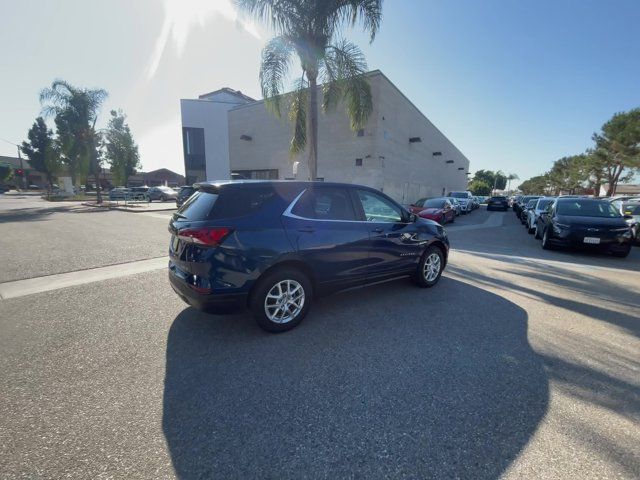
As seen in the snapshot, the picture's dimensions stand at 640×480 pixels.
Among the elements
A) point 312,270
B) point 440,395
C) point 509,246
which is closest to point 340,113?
point 509,246

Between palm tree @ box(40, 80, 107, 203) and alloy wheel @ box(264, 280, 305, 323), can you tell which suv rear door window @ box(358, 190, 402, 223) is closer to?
alloy wheel @ box(264, 280, 305, 323)

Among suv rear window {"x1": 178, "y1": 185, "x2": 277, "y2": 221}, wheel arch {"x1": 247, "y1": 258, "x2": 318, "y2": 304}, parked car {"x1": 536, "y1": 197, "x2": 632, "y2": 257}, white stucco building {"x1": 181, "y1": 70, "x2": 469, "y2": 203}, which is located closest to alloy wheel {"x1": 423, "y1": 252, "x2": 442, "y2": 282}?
wheel arch {"x1": 247, "y1": 258, "x2": 318, "y2": 304}

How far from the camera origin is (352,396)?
2324mm

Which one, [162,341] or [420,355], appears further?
[162,341]

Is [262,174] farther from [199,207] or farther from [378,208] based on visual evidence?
[199,207]

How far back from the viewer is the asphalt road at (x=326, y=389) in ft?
5.79

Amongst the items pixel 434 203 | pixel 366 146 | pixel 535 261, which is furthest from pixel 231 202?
pixel 366 146

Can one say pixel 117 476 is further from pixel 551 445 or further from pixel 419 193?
pixel 419 193

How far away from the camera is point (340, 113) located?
2178cm

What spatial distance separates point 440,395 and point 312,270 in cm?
179

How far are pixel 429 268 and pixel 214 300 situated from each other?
3533mm

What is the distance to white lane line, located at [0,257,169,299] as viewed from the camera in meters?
4.50

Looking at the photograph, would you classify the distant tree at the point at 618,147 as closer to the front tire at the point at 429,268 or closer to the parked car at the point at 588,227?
the parked car at the point at 588,227

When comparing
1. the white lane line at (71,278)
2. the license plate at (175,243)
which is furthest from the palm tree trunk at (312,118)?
the license plate at (175,243)
